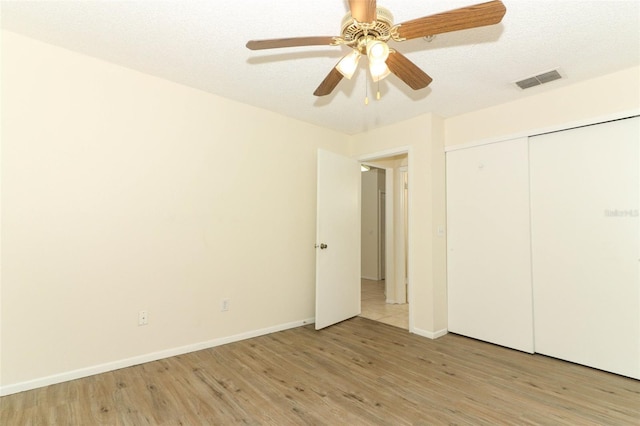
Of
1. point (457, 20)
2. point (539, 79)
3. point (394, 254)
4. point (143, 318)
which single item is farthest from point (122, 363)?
point (539, 79)

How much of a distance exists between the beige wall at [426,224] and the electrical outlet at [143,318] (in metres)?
2.69

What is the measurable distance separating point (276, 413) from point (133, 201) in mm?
2024

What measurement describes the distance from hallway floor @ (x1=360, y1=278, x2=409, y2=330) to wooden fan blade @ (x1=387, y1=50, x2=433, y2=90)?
2.81 metres

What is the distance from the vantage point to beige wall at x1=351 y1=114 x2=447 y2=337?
349 centimetres

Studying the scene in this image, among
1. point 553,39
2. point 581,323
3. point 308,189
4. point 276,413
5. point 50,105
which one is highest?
point 553,39

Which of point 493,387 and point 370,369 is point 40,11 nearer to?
point 370,369

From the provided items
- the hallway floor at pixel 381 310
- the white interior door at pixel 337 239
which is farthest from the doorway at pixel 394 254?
the white interior door at pixel 337 239

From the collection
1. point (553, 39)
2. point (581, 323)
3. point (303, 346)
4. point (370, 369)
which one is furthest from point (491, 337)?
point (553, 39)

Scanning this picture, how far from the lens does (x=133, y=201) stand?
2.71 m

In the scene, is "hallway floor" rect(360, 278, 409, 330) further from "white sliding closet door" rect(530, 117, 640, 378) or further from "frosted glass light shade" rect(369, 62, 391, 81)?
"frosted glass light shade" rect(369, 62, 391, 81)

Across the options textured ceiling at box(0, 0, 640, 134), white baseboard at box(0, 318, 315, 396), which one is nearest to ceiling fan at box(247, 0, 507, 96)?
textured ceiling at box(0, 0, 640, 134)

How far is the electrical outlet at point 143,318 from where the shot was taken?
2.71 metres

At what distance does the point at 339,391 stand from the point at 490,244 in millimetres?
2169

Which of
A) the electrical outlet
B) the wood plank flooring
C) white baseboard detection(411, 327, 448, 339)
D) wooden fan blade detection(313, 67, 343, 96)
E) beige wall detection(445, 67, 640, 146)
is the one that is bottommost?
the wood plank flooring
